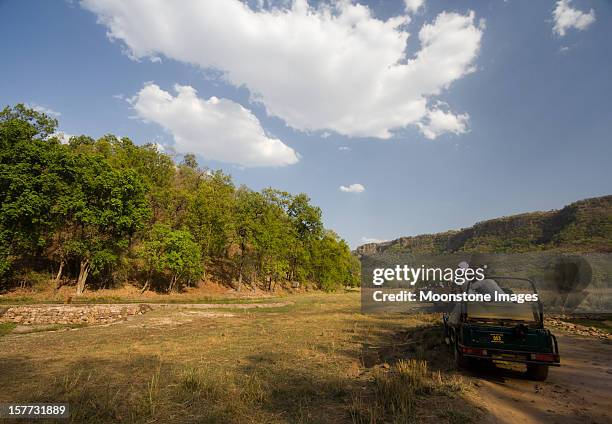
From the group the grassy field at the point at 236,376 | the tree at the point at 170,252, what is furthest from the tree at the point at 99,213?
the grassy field at the point at 236,376

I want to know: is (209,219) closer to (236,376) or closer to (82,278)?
(82,278)

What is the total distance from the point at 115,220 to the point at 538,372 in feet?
116

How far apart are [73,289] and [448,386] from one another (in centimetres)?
3902

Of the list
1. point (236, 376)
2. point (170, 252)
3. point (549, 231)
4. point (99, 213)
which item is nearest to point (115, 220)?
point (99, 213)

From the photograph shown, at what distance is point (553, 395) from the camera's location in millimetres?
7281

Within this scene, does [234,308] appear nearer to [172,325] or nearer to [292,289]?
[172,325]

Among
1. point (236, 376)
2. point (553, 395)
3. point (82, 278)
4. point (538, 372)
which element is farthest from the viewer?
point (82, 278)

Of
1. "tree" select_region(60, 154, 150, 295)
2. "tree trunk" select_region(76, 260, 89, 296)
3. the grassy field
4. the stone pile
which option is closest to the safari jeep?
the grassy field

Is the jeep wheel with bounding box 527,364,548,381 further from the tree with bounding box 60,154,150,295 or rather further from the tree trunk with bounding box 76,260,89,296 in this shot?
the tree trunk with bounding box 76,260,89,296

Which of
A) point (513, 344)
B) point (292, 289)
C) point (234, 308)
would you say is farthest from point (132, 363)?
point (292, 289)

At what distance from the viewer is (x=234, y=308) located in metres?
31.4

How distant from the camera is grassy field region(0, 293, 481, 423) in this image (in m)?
6.32

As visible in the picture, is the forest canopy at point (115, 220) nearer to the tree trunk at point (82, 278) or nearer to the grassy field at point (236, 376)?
the tree trunk at point (82, 278)

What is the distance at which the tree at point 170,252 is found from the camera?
3644 cm
